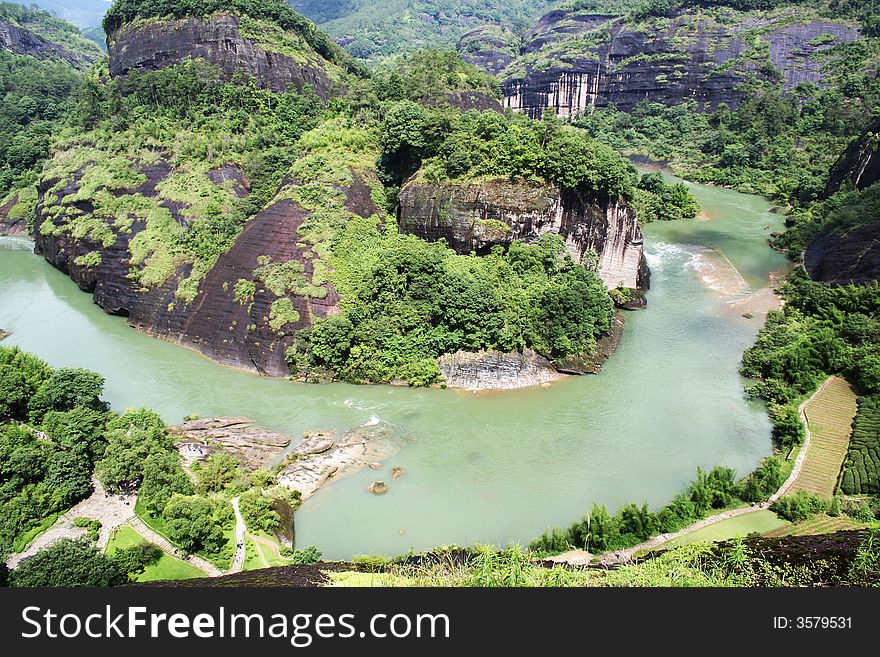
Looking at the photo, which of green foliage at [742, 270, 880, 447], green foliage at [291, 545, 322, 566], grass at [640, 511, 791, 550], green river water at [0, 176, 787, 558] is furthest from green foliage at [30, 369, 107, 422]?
green foliage at [742, 270, 880, 447]

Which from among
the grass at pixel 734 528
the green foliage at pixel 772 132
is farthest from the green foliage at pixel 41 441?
the green foliage at pixel 772 132

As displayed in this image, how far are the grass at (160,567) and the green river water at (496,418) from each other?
2863 mm

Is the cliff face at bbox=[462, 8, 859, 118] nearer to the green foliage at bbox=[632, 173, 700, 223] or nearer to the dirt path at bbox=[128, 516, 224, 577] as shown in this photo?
the green foliage at bbox=[632, 173, 700, 223]

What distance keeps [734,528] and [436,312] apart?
12.6 m

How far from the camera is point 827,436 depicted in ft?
67.8

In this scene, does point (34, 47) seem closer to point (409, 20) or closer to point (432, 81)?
point (432, 81)

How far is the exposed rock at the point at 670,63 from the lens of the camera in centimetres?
7069

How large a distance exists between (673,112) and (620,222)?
52.4m

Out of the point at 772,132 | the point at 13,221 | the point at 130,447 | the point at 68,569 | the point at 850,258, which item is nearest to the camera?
the point at 68,569

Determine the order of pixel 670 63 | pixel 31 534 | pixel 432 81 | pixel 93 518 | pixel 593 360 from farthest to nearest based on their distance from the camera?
pixel 670 63, pixel 432 81, pixel 593 360, pixel 93 518, pixel 31 534

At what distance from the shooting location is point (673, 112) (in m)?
74.4

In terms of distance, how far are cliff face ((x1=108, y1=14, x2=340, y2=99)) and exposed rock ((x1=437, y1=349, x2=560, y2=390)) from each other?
2718 centimetres

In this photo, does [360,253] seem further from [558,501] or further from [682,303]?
[682,303]

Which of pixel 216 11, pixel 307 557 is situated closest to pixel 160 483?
pixel 307 557
